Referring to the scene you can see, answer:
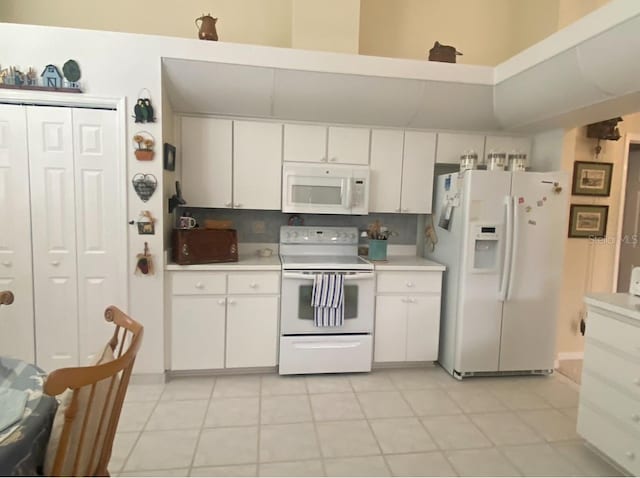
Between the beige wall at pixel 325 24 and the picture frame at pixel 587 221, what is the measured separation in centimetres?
248

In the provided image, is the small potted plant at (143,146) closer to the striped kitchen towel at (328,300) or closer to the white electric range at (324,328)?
the white electric range at (324,328)

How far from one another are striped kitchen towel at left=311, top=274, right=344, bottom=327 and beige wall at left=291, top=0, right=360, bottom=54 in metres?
1.81

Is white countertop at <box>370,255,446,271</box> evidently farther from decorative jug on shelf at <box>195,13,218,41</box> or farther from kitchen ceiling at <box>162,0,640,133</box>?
decorative jug on shelf at <box>195,13,218,41</box>

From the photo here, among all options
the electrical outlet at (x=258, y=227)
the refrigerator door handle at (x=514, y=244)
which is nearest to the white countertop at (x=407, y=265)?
the refrigerator door handle at (x=514, y=244)

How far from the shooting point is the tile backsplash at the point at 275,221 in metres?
3.41

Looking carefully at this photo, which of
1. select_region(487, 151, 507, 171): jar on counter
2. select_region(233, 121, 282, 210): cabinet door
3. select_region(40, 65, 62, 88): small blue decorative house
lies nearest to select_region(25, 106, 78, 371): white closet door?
select_region(40, 65, 62, 88): small blue decorative house

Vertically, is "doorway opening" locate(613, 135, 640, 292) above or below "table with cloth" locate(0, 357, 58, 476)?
above

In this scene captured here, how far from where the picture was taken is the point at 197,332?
113 inches

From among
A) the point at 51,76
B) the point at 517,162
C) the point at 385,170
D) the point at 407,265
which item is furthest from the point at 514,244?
the point at 51,76

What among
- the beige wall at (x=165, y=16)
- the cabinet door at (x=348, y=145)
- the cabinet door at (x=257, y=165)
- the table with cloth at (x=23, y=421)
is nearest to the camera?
the table with cloth at (x=23, y=421)

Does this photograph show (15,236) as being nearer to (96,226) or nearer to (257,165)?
(96,226)

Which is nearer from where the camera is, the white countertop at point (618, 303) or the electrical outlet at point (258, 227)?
the white countertop at point (618, 303)

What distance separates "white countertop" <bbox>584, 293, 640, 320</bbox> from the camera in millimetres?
1819

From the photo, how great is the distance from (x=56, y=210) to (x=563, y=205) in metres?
3.84
